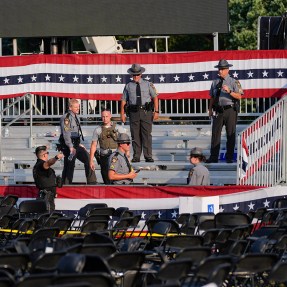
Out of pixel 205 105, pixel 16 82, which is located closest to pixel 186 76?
pixel 205 105

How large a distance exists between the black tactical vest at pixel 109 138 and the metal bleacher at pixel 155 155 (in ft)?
4.95

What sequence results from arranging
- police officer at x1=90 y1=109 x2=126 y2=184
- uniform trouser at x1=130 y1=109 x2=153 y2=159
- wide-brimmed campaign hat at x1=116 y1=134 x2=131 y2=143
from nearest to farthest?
1. wide-brimmed campaign hat at x1=116 y1=134 x2=131 y2=143
2. police officer at x1=90 y1=109 x2=126 y2=184
3. uniform trouser at x1=130 y1=109 x2=153 y2=159

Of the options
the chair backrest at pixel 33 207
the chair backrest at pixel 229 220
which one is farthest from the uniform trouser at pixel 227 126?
the chair backrest at pixel 229 220

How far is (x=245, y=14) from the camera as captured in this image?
52438 millimetres

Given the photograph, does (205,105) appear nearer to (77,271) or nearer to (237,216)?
(237,216)

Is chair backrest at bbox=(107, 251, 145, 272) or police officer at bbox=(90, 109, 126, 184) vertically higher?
police officer at bbox=(90, 109, 126, 184)

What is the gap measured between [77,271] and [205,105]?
47.6ft

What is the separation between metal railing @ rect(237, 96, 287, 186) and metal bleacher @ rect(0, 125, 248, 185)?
101 cm

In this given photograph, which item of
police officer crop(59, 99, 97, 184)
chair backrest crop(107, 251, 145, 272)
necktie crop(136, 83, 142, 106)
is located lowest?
chair backrest crop(107, 251, 145, 272)

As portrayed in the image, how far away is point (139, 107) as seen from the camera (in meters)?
24.3

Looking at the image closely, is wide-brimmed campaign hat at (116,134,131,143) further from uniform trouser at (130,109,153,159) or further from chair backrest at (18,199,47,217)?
uniform trouser at (130,109,153,159)

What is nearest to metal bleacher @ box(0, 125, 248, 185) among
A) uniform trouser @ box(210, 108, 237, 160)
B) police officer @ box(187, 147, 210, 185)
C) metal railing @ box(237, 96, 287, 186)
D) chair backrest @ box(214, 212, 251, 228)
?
uniform trouser @ box(210, 108, 237, 160)

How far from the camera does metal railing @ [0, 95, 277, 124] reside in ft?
89.1

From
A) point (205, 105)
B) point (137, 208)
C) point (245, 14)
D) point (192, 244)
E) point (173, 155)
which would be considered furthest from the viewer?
point (245, 14)
